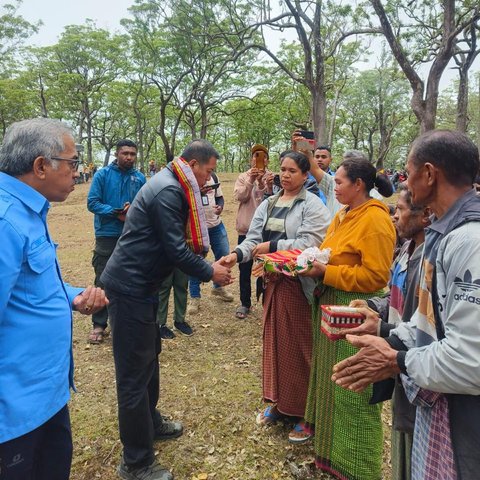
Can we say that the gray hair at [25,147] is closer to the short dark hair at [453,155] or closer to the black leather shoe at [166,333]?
the short dark hair at [453,155]

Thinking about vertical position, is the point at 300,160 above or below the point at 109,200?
above

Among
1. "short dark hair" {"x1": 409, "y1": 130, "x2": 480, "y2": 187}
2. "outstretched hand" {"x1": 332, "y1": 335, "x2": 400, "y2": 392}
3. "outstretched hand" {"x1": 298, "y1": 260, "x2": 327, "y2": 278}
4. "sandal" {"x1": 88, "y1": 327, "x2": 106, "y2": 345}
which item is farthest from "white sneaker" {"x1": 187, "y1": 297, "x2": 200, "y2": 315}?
"short dark hair" {"x1": 409, "y1": 130, "x2": 480, "y2": 187}

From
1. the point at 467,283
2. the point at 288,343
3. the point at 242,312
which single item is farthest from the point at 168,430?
the point at 467,283

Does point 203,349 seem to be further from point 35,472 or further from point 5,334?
point 5,334

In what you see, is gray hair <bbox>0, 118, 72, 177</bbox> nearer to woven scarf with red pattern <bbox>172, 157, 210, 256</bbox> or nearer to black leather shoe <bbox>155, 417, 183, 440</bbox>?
woven scarf with red pattern <bbox>172, 157, 210, 256</bbox>

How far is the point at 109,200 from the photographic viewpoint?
4.66 meters

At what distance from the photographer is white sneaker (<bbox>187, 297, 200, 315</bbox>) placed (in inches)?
221

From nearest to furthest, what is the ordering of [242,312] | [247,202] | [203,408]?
1. [203,408]
2. [242,312]
3. [247,202]

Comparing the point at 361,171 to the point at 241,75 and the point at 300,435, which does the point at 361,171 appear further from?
the point at 241,75

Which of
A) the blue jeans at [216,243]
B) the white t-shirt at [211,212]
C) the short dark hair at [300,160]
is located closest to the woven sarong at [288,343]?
the short dark hair at [300,160]

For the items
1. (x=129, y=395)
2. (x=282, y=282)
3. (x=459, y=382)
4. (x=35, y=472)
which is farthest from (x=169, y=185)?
(x=459, y=382)

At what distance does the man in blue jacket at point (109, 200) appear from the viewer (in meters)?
4.55

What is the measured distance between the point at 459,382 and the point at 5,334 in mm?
1719

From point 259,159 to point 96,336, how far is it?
10.2 ft
